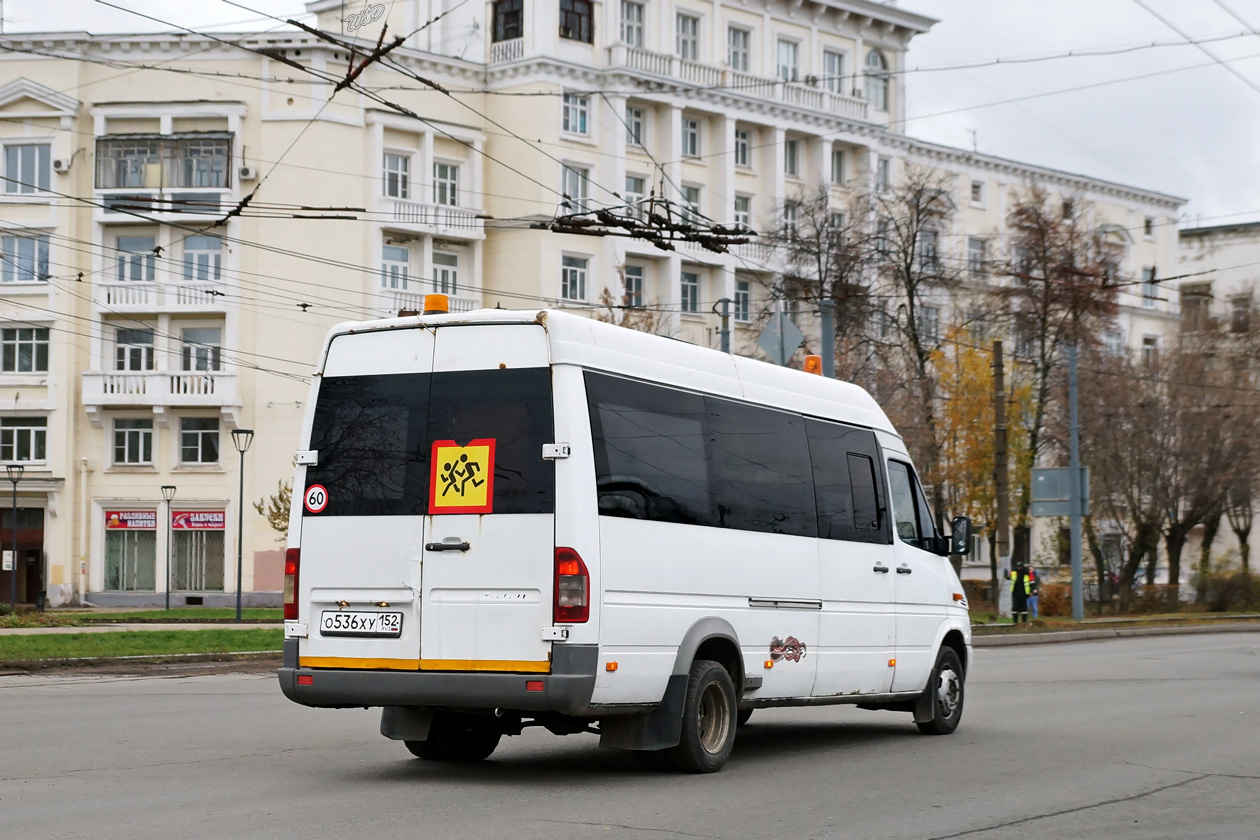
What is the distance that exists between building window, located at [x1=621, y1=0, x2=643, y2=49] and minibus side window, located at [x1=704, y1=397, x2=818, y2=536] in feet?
164

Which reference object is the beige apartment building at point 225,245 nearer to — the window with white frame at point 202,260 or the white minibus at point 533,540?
the window with white frame at point 202,260

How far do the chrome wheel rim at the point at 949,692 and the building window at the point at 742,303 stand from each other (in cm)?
4878

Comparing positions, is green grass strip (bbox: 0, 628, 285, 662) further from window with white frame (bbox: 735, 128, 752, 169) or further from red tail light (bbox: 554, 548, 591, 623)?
window with white frame (bbox: 735, 128, 752, 169)

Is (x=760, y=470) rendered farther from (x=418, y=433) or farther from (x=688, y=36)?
(x=688, y=36)

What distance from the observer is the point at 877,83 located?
6906 centimetres

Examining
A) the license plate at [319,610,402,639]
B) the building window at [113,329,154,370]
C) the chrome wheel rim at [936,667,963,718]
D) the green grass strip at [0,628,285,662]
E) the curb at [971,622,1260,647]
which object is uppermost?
the building window at [113,329,154,370]

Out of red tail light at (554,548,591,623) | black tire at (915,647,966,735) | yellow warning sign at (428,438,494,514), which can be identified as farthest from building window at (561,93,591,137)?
red tail light at (554,548,591,623)

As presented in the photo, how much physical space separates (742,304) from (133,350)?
22.1 m

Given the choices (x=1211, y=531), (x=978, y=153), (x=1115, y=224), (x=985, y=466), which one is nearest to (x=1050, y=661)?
(x=985, y=466)

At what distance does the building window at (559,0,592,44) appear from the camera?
58.2m

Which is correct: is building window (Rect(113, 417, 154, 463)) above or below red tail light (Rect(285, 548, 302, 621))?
above

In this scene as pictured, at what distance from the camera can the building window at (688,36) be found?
61.9 meters

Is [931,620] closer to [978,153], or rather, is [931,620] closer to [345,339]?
[345,339]

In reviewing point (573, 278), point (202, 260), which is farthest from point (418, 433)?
point (573, 278)
